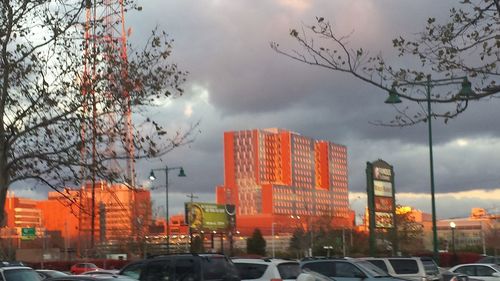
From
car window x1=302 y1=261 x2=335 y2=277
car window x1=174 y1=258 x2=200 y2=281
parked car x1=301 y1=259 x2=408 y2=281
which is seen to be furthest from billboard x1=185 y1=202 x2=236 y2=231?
car window x1=174 y1=258 x2=200 y2=281

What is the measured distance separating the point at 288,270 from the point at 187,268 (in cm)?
409

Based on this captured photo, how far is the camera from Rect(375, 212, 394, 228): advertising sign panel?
4897cm

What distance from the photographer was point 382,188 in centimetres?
4994

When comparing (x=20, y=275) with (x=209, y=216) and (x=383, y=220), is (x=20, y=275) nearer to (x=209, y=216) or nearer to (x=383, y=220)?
(x=383, y=220)

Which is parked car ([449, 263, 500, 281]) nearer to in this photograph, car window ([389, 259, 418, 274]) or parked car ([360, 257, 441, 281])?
parked car ([360, 257, 441, 281])

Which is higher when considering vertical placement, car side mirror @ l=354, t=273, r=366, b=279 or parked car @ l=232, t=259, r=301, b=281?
parked car @ l=232, t=259, r=301, b=281

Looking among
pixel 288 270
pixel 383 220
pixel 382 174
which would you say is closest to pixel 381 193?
pixel 382 174

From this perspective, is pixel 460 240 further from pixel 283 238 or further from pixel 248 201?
pixel 248 201

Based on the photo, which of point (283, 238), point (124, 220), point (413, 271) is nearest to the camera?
point (413, 271)

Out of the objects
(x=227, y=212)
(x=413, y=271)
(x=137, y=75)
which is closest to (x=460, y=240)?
(x=227, y=212)

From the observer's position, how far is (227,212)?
91.5 metres

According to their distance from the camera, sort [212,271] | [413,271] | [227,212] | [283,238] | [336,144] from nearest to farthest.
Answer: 1. [212,271]
2. [413,271]
3. [227,212]
4. [283,238]
5. [336,144]

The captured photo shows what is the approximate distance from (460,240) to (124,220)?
295 feet

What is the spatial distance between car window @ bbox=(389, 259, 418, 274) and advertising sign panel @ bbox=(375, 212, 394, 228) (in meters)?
22.5
